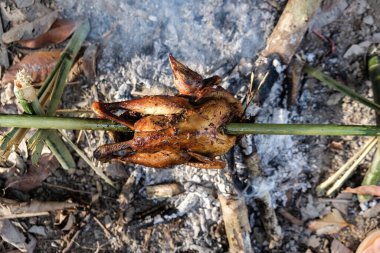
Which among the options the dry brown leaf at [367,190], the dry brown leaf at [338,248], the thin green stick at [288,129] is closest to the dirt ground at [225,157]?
the dry brown leaf at [338,248]

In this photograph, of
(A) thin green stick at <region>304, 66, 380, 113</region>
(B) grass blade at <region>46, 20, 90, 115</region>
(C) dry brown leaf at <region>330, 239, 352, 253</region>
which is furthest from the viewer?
(C) dry brown leaf at <region>330, 239, 352, 253</region>

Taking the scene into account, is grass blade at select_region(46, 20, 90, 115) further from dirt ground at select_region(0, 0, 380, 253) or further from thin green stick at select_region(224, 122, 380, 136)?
A: thin green stick at select_region(224, 122, 380, 136)

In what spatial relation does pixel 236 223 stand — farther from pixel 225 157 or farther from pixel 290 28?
pixel 290 28

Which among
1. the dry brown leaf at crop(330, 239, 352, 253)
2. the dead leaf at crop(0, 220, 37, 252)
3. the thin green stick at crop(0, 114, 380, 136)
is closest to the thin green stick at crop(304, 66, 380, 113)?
the thin green stick at crop(0, 114, 380, 136)

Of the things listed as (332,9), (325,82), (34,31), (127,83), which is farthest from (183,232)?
(332,9)

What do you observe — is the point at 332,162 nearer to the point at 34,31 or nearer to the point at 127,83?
the point at 127,83

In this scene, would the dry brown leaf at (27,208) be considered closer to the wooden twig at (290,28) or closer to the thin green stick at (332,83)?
the wooden twig at (290,28)
